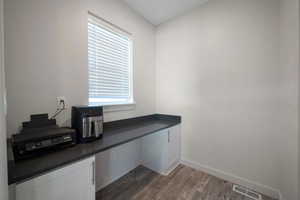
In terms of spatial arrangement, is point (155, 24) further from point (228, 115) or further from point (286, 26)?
point (228, 115)

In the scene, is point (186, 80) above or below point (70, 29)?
below

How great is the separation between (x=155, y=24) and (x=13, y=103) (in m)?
2.49

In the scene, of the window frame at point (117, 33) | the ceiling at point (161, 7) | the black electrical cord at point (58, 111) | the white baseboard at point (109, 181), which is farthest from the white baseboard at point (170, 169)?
the ceiling at point (161, 7)

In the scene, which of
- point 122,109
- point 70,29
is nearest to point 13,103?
point 70,29

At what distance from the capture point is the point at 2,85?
2.08ft

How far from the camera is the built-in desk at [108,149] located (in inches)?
32.0

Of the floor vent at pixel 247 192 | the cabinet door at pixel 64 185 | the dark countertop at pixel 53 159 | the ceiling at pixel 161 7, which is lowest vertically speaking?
the floor vent at pixel 247 192

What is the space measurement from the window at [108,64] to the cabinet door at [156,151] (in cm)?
75

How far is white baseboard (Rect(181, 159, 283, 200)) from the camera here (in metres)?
1.61

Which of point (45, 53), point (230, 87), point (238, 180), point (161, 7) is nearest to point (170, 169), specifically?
point (238, 180)

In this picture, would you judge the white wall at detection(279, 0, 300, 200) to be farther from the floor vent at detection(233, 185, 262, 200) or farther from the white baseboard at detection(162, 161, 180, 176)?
the white baseboard at detection(162, 161, 180, 176)

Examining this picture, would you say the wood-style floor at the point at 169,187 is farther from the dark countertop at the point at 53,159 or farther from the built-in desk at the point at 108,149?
the dark countertop at the point at 53,159

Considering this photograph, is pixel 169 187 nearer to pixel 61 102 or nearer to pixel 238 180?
pixel 238 180

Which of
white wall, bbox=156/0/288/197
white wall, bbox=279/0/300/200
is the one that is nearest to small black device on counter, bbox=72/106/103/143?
white wall, bbox=156/0/288/197
